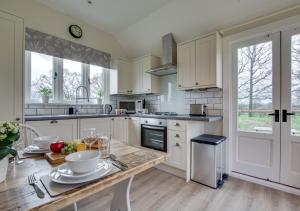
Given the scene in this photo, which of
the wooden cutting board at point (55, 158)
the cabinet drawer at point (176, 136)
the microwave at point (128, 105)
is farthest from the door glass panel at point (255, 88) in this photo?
the wooden cutting board at point (55, 158)

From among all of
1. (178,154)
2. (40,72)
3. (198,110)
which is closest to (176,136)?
(178,154)

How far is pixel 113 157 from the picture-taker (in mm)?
927

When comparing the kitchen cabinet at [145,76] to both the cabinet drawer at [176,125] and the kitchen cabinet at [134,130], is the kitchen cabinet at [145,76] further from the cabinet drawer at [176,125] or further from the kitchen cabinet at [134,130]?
the cabinet drawer at [176,125]

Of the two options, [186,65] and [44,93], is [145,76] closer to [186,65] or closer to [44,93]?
[186,65]

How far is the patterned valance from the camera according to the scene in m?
2.56

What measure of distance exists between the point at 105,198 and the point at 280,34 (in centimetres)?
310

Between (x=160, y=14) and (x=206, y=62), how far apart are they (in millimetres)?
1235

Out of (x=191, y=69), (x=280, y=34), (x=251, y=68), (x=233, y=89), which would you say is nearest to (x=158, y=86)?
(x=191, y=69)

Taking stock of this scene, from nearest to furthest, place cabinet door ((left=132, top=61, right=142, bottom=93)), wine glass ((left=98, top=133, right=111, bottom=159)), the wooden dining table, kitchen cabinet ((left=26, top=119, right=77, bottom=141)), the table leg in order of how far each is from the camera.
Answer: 1. the wooden dining table
2. wine glass ((left=98, top=133, right=111, bottom=159))
3. the table leg
4. kitchen cabinet ((left=26, top=119, right=77, bottom=141))
5. cabinet door ((left=132, top=61, right=142, bottom=93))

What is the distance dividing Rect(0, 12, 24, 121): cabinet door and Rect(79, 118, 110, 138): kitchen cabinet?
0.85m

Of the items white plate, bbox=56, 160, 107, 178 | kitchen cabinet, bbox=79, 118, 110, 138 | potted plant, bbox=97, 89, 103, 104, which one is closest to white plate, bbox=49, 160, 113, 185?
white plate, bbox=56, 160, 107, 178

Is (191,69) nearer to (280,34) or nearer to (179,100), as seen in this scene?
(179,100)

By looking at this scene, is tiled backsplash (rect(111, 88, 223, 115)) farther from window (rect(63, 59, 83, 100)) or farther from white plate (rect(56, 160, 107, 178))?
white plate (rect(56, 160, 107, 178))

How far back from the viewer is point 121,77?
12.1 ft
